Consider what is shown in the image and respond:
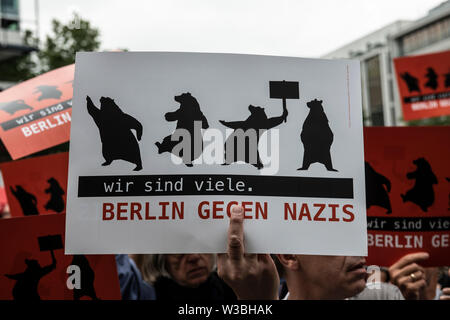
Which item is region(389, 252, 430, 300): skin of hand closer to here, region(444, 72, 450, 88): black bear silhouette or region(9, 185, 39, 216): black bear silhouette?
region(9, 185, 39, 216): black bear silhouette

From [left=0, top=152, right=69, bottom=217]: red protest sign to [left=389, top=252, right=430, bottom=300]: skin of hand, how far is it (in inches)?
62.6

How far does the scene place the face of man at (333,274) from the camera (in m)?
2.25

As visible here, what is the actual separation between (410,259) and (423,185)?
0.31 meters

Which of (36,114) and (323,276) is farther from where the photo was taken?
(36,114)

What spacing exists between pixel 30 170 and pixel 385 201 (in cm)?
176

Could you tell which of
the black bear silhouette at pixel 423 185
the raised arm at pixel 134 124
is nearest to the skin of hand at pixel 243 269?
the raised arm at pixel 134 124

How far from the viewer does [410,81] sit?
16.9ft

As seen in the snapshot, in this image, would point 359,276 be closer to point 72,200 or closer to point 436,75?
point 72,200

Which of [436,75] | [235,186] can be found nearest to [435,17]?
[436,75]

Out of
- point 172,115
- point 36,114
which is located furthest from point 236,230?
point 36,114

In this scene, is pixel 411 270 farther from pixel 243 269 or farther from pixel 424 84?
pixel 424 84

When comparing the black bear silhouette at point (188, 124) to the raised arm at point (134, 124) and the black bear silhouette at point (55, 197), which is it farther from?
the black bear silhouette at point (55, 197)

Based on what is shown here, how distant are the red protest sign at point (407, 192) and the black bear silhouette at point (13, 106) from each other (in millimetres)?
1463

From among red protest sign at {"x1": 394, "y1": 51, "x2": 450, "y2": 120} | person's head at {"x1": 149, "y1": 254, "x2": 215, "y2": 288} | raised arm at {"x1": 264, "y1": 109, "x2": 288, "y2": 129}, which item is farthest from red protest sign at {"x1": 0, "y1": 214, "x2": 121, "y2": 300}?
red protest sign at {"x1": 394, "y1": 51, "x2": 450, "y2": 120}
